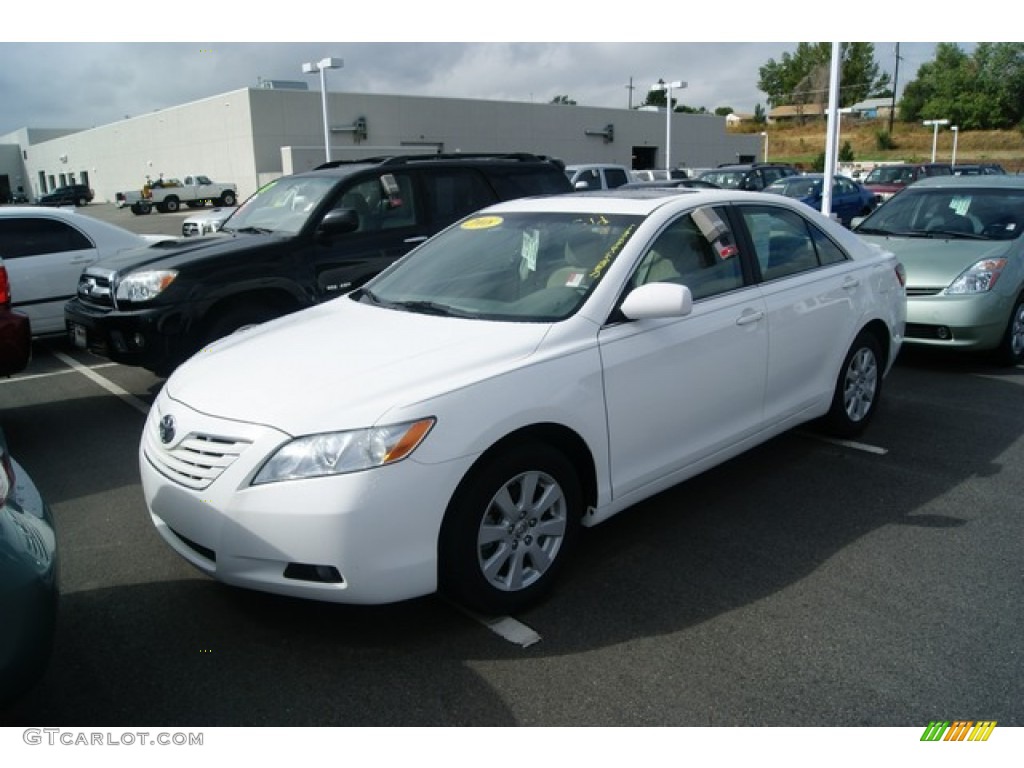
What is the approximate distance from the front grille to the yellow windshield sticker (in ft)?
6.73

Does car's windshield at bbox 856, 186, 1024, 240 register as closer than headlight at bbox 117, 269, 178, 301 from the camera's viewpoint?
No

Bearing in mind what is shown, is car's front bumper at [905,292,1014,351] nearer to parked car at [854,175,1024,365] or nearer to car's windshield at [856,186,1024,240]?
parked car at [854,175,1024,365]

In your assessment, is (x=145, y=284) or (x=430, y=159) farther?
(x=430, y=159)

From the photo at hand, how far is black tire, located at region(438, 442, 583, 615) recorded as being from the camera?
10.2 feet

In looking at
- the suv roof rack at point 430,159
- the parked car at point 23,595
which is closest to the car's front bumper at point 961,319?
the suv roof rack at point 430,159

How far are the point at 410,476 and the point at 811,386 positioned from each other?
9.39 feet

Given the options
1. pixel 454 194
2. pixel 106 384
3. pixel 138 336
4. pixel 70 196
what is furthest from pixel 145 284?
pixel 70 196

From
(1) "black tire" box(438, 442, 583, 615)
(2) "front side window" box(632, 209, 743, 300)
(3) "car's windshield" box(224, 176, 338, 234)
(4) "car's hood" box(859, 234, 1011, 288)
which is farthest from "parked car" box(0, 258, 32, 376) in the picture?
(4) "car's hood" box(859, 234, 1011, 288)

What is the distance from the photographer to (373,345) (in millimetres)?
3604

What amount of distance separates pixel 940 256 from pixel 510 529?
5.98 meters

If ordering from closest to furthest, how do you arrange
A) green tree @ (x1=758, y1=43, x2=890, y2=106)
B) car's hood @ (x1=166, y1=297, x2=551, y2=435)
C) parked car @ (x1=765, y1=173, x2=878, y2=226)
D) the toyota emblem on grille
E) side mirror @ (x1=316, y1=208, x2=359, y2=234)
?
car's hood @ (x1=166, y1=297, x2=551, y2=435)
the toyota emblem on grille
side mirror @ (x1=316, y1=208, x2=359, y2=234)
parked car @ (x1=765, y1=173, x2=878, y2=226)
green tree @ (x1=758, y1=43, x2=890, y2=106)

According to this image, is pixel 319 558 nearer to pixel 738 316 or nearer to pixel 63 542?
pixel 63 542

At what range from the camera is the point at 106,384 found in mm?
7582

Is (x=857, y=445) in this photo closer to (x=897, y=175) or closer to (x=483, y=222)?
(x=483, y=222)
